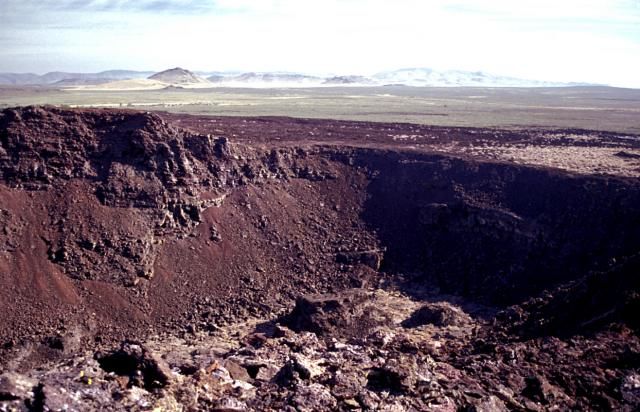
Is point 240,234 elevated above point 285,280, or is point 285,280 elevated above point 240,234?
point 240,234

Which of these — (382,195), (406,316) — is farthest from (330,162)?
(406,316)

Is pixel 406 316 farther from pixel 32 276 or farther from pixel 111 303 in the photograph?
pixel 32 276

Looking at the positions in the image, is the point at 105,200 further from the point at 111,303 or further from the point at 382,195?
the point at 382,195

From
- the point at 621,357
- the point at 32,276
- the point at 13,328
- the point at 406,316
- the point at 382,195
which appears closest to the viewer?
the point at 621,357

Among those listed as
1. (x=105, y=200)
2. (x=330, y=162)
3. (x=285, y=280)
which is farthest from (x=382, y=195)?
(x=105, y=200)

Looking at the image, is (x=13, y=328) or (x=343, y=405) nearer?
(x=343, y=405)

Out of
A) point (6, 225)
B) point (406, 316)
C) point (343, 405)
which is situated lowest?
point (406, 316)

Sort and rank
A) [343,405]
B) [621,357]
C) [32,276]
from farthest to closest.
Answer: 1. [32,276]
2. [621,357]
3. [343,405]
